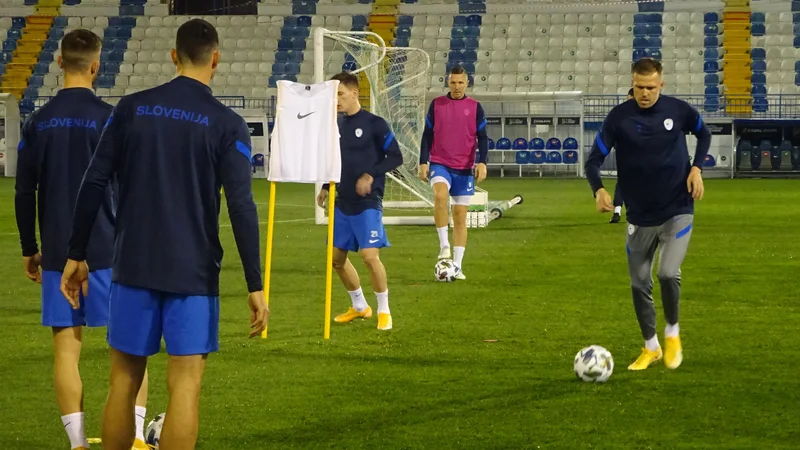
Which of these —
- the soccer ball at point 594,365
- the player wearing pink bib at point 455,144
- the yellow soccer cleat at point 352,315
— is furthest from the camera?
the player wearing pink bib at point 455,144

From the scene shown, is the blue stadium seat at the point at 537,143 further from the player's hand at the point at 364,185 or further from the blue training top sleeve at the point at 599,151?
the blue training top sleeve at the point at 599,151

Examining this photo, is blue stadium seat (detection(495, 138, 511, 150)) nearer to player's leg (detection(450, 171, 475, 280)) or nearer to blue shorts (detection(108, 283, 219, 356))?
player's leg (detection(450, 171, 475, 280))

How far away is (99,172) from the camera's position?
14.2 feet

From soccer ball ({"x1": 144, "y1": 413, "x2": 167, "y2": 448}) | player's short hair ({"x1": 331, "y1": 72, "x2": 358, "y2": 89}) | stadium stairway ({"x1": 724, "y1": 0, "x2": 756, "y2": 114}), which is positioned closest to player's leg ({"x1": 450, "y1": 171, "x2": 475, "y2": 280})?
player's short hair ({"x1": 331, "y1": 72, "x2": 358, "y2": 89})

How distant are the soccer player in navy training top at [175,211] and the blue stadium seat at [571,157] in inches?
1201

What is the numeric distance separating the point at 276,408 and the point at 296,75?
104ft

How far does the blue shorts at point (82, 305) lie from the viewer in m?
5.12

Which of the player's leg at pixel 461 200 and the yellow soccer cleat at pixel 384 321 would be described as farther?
the player's leg at pixel 461 200

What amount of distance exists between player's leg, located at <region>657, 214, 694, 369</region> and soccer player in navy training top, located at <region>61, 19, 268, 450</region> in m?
3.82

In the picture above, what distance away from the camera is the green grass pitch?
19.6ft

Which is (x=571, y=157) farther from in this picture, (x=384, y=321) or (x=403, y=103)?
(x=384, y=321)

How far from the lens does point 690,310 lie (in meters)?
10.1

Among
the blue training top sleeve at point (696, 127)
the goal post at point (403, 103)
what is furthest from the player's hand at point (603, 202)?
the goal post at point (403, 103)

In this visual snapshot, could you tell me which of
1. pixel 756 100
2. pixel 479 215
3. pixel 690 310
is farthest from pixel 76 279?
pixel 756 100
